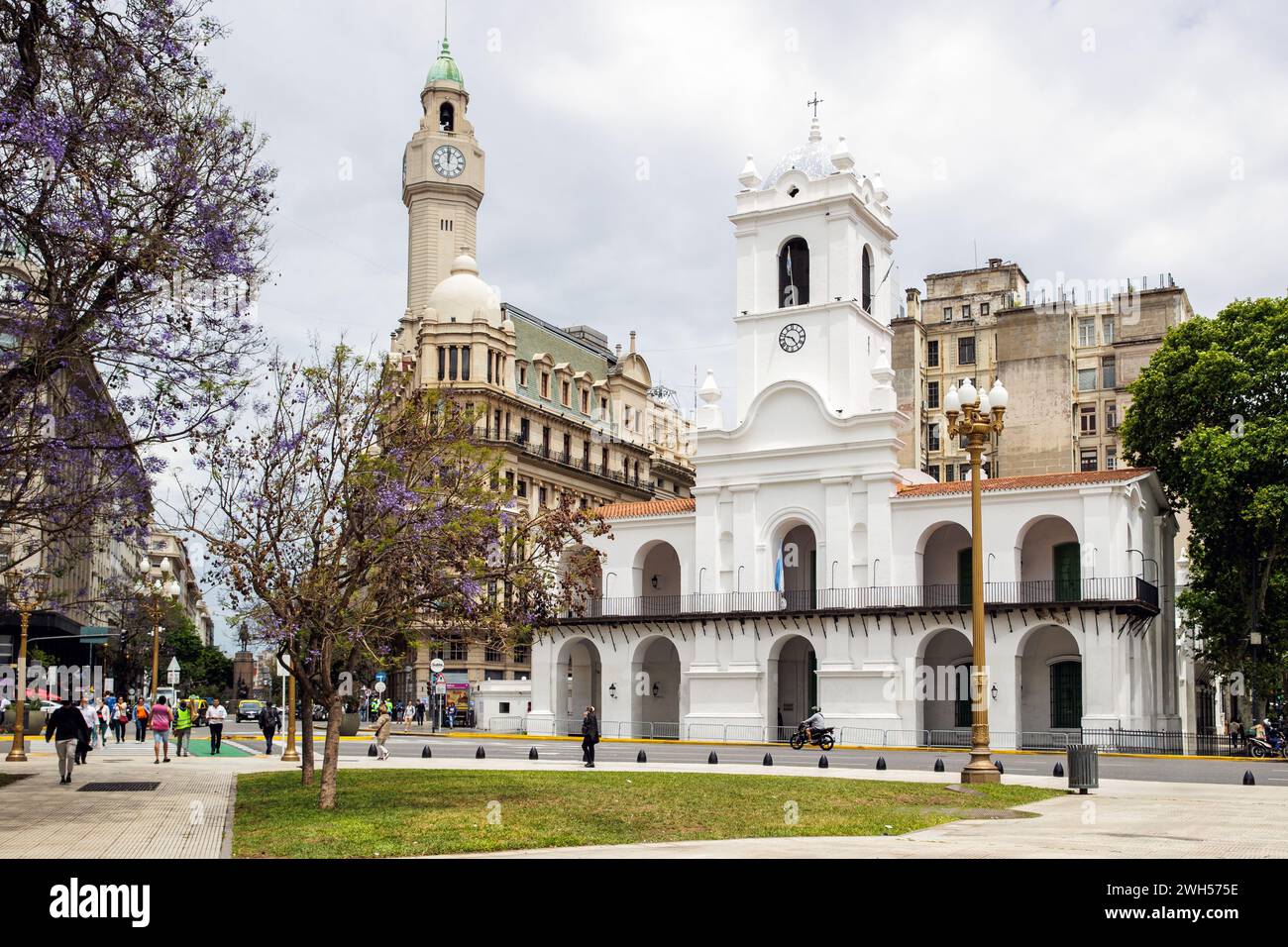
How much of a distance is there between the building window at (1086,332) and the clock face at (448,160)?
128ft

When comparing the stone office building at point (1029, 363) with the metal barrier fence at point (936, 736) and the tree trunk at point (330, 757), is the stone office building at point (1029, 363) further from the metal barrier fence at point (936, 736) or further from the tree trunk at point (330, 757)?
the tree trunk at point (330, 757)

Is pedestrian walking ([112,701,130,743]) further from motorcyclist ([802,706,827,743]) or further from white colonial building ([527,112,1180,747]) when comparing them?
motorcyclist ([802,706,827,743])

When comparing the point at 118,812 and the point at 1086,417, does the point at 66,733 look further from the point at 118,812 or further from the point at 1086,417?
the point at 1086,417

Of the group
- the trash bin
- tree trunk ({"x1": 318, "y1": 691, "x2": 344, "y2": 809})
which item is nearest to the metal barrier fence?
the trash bin

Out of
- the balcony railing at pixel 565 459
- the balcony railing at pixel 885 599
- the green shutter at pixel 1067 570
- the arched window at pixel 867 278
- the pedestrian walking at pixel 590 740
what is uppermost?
the arched window at pixel 867 278

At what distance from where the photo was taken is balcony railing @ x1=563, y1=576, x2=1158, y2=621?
149ft

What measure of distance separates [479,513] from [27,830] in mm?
7430

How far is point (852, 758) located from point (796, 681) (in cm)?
1575

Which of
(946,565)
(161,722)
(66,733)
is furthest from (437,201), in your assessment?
(66,733)

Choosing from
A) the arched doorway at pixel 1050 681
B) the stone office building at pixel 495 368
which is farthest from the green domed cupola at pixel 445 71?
the arched doorway at pixel 1050 681

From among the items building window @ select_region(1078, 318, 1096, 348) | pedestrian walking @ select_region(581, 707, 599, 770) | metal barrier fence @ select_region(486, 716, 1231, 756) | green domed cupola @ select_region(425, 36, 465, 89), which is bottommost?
metal barrier fence @ select_region(486, 716, 1231, 756)

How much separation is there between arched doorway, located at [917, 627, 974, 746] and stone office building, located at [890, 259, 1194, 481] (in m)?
26.4

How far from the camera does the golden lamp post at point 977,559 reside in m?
24.8

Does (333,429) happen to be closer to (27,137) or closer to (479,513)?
(479,513)
